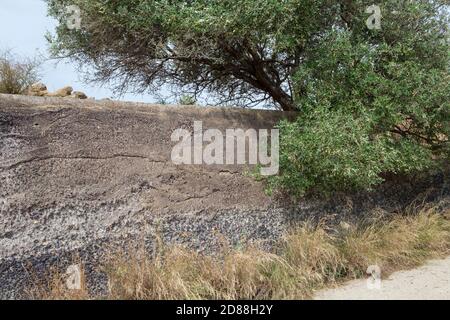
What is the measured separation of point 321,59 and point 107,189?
9.93 ft

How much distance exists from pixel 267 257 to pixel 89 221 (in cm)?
191

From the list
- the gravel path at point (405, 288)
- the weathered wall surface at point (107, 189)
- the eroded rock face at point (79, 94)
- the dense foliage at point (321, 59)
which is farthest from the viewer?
the eroded rock face at point (79, 94)

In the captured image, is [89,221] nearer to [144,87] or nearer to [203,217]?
[203,217]

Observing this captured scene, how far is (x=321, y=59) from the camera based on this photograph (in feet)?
19.9

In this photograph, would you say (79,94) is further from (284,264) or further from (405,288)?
(405,288)

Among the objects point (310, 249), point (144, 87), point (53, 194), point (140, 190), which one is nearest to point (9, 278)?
point (53, 194)

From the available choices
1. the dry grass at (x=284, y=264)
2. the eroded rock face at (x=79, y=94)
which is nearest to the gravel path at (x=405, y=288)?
the dry grass at (x=284, y=264)

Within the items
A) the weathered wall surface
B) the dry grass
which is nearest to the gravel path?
the dry grass

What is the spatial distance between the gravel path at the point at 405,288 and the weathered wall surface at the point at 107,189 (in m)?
1.11

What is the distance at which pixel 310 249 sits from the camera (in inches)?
220

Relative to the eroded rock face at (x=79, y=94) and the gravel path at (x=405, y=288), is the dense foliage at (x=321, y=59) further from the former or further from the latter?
the gravel path at (x=405, y=288)

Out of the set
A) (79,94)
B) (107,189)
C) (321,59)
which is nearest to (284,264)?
(107,189)

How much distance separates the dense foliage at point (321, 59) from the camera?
18.5 ft

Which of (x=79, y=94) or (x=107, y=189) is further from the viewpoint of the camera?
(x=79, y=94)
